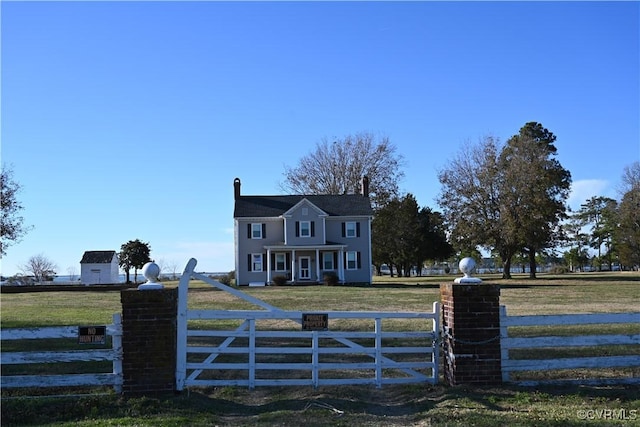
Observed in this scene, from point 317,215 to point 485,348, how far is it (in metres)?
36.5

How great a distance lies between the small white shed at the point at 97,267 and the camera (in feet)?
179

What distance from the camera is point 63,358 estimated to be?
8250mm

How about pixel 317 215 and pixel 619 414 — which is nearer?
pixel 619 414

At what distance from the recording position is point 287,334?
9.02 meters

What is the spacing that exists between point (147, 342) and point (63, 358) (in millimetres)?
1156

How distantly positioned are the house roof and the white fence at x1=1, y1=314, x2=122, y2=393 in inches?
1922

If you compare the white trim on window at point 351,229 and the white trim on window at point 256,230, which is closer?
the white trim on window at point 256,230

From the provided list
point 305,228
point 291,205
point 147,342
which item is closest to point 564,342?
point 147,342

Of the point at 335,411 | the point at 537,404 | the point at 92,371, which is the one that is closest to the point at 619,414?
the point at 537,404

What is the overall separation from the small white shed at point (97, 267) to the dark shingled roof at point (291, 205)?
1609 centimetres

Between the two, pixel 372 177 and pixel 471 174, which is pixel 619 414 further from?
pixel 372 177

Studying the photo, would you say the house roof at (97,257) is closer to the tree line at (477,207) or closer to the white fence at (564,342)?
the tree line at (477,207)

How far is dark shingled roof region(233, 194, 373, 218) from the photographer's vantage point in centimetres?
4572

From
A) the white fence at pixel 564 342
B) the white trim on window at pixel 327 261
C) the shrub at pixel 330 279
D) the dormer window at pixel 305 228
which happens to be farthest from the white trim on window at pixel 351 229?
the white fence at pixel 564 342
